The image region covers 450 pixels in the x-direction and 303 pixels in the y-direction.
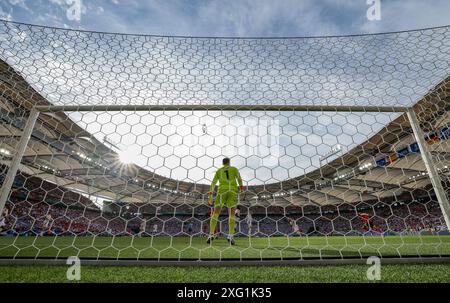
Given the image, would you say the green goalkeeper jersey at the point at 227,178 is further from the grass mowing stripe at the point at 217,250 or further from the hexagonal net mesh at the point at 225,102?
the grass mowing stripe at the point at 217,250

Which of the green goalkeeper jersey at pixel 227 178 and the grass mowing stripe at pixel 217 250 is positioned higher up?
the green goalkeeper jersey at pixel 227 178

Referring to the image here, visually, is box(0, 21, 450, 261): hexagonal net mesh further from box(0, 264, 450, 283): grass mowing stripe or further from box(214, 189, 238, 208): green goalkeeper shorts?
box(0, 264, 450, 283): grass mowing stripe

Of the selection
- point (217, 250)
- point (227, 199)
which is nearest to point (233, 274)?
point (217, 250)

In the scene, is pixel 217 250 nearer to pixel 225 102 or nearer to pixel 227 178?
pixel 227 178

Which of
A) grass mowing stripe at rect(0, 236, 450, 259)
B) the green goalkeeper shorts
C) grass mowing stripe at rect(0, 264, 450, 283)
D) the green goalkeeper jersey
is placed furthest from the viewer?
the green goalkeeper jersey

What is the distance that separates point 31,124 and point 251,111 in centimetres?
225

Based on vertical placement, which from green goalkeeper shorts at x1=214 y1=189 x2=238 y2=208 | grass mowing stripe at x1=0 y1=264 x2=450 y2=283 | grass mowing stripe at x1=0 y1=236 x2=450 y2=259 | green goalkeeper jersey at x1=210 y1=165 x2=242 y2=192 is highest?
green goalkeeper jersey at x1=210 y1=165 x2=242 y2=192

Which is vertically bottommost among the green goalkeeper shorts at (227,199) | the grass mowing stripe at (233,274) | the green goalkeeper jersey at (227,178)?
the grass mowing stripe at (233,274)

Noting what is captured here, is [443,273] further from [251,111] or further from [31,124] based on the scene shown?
[31,124]

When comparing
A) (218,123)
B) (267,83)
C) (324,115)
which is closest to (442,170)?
(324,115)

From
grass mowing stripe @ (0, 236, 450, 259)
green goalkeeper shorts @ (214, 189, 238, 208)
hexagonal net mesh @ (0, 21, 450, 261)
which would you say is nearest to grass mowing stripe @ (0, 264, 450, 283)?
grass mowing stripe @ (0, 236, 450, 259)

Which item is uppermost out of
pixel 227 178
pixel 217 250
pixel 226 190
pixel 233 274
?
pixel 227 178

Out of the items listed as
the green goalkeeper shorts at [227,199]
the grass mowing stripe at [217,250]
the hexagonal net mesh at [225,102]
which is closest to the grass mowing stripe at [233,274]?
the grass mowing stripe at [217,250]

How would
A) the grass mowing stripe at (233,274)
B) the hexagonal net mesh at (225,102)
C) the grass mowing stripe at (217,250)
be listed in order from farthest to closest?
the hexagonal net mesh at (225,102), the grass mowing stripe at (217,250), the grass mowing stripe at (233,274)
